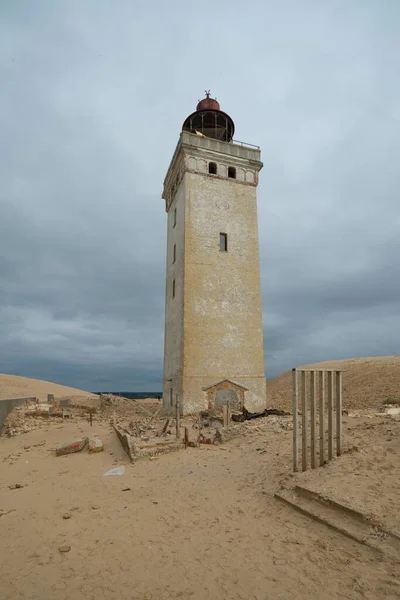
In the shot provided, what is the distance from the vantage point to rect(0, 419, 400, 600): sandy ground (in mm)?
4082

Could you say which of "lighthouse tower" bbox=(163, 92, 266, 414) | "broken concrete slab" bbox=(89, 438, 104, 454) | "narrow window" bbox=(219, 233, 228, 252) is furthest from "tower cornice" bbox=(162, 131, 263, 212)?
"broken concrete slab" bbox=(89, 438, 104, 454)

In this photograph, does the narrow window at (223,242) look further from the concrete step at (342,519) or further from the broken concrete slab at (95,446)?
the concrete step at (342,519)

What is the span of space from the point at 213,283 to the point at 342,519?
16392mm

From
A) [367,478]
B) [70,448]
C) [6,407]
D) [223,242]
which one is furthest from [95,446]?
[223,242]

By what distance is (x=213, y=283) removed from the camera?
20938mm

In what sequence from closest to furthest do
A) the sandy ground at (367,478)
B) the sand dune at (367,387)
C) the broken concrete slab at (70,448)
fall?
1. the sandy ground at (367,478)
2. the broken concrete slab at (70,448)
3. the sand dune at (367,387)

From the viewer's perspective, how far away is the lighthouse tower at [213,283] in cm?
1978

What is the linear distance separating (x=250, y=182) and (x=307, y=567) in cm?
2261

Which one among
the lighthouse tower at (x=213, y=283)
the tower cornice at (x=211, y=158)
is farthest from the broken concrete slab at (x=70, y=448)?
the tower cornice at (x=211, y=158)

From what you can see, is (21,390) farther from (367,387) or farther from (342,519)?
(342,519)

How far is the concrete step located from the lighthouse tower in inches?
522

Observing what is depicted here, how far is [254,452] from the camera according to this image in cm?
1012

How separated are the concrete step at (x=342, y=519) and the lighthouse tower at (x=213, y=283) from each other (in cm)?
1325

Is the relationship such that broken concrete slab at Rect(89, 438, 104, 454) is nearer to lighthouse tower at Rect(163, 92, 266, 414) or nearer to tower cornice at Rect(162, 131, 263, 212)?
lighthouse tower at Rect(163, 92, 266, 414)
